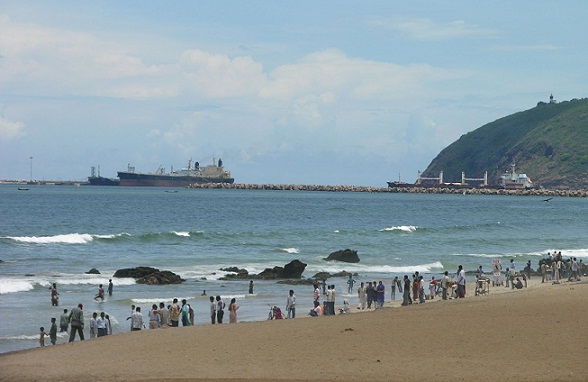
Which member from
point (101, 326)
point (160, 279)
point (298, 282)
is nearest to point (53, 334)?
point (101, 326)

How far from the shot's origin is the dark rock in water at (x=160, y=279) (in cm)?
3984

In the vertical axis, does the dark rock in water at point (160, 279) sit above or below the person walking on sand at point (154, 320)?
below

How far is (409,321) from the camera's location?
22.9m

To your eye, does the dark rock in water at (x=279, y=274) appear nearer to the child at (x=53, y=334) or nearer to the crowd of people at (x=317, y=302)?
the crowd of people at (x=317, y=302)

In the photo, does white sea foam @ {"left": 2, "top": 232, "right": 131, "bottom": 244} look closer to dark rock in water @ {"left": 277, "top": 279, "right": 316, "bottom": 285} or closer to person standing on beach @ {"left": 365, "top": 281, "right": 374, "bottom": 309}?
dark rock in water @ {"left": 277, "top": 279, "right": 316, "bottom": 285}

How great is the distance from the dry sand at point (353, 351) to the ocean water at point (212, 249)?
4.78m

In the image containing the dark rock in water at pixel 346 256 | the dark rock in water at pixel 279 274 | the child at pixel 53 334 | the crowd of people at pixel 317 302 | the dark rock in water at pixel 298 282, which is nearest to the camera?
the child at pixel 53 334

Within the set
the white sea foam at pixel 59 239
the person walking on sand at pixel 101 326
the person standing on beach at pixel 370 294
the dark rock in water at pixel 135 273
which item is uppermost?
the person standing on beach at pixel 370 294

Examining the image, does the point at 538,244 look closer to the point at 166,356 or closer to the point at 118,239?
the point at 118,239

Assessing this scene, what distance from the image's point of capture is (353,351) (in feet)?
63.4

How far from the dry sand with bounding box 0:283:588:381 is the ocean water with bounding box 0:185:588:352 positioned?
15.7 ft

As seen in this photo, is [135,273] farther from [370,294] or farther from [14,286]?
[370,294]

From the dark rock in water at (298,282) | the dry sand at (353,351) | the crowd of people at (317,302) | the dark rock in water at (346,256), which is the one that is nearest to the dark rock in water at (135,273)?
the crowd of people at (317,302)

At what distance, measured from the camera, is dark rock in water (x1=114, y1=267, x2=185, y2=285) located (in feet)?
131
